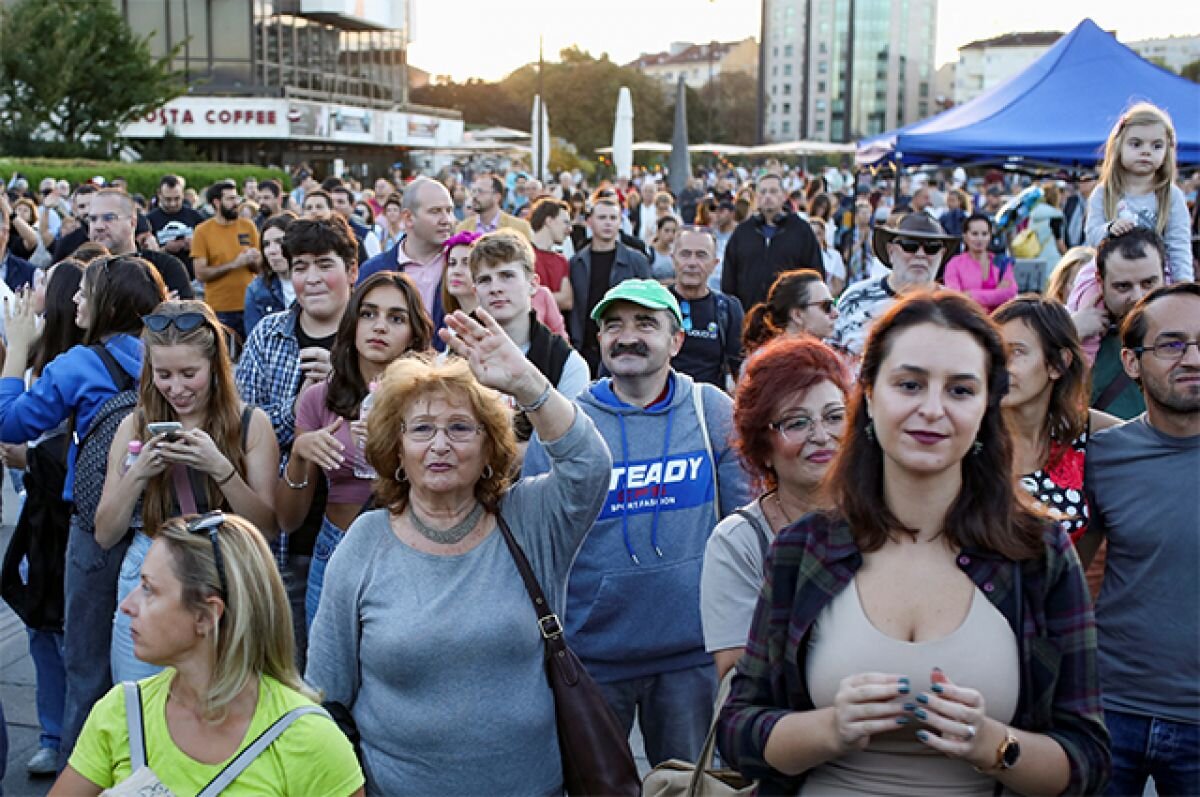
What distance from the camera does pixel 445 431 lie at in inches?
114

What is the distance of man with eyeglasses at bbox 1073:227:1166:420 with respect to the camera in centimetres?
416

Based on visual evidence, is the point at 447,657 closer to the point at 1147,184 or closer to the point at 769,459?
the point at 769,459

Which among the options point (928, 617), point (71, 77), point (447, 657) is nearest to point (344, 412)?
point (447, 657)

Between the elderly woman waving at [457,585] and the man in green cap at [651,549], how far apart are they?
1.88ft

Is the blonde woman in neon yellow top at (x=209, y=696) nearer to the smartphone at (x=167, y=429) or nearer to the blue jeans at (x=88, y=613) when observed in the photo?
the smartphone at (x=167, y=429)

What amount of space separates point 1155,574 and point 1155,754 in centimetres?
44

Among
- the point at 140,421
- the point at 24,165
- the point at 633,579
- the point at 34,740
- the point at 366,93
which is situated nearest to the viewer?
the point at 633,579

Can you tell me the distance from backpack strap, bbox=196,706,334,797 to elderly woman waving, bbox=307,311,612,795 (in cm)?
22

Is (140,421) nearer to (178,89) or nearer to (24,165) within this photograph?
(24,165)

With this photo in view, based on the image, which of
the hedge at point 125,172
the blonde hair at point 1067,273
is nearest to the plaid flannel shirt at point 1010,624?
the blonde hair at point 1067,273

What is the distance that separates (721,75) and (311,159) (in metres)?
75.9

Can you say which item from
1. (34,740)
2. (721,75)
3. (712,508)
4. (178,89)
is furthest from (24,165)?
(721,75)

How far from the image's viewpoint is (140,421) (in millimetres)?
3795

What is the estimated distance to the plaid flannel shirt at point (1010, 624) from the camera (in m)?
2.04
